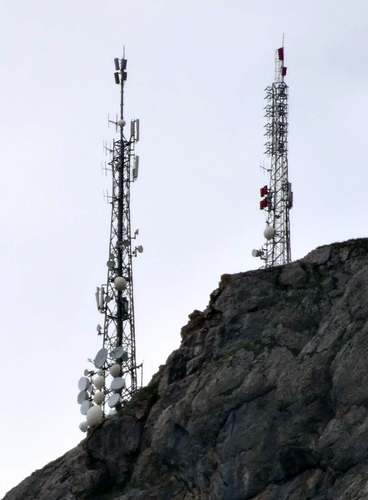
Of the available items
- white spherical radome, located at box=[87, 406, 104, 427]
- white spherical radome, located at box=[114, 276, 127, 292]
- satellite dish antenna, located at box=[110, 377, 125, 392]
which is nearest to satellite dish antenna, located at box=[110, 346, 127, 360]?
satellite dish antenna, located at box=[110, 377, 125, 392]

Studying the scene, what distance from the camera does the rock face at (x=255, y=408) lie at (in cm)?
3969

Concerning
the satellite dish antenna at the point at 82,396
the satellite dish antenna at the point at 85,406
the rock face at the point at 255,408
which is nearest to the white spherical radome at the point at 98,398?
the satellite dish antenna at the point at 85,406

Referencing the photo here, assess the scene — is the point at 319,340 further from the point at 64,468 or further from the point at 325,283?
the point at 64,468

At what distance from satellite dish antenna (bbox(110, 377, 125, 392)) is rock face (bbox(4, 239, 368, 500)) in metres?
5.81

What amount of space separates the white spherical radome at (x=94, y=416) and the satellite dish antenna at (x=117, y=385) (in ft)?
8.33

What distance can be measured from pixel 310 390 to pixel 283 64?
29.0 metres

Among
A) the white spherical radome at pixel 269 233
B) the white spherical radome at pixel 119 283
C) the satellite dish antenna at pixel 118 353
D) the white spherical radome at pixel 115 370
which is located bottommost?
the white spherical radome at pixel 115 370

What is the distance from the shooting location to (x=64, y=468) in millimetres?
48844

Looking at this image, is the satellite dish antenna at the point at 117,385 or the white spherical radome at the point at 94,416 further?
the satellite dish antenna at the point at 117,385

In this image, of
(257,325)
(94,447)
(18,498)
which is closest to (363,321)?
(257,325)

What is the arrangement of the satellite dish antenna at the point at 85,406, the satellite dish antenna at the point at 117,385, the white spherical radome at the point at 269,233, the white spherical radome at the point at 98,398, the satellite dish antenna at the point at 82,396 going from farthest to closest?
the white spherical radome at the point at 269,233 < the satellite dish antenna at the point at 82,396 < the satellite dish antenna at the point at 117,385 < the white spherical radome at the point at 98,398 < the satellite dish antenna at the point at 85,406

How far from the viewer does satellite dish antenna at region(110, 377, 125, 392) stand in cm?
5509

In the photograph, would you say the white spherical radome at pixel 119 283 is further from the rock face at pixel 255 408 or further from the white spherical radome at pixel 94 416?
the rock face at pixel 255 408

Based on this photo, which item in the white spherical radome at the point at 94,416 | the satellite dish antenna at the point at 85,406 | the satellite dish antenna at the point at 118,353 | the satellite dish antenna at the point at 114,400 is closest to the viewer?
the white spherical radome at the point at 94,416
